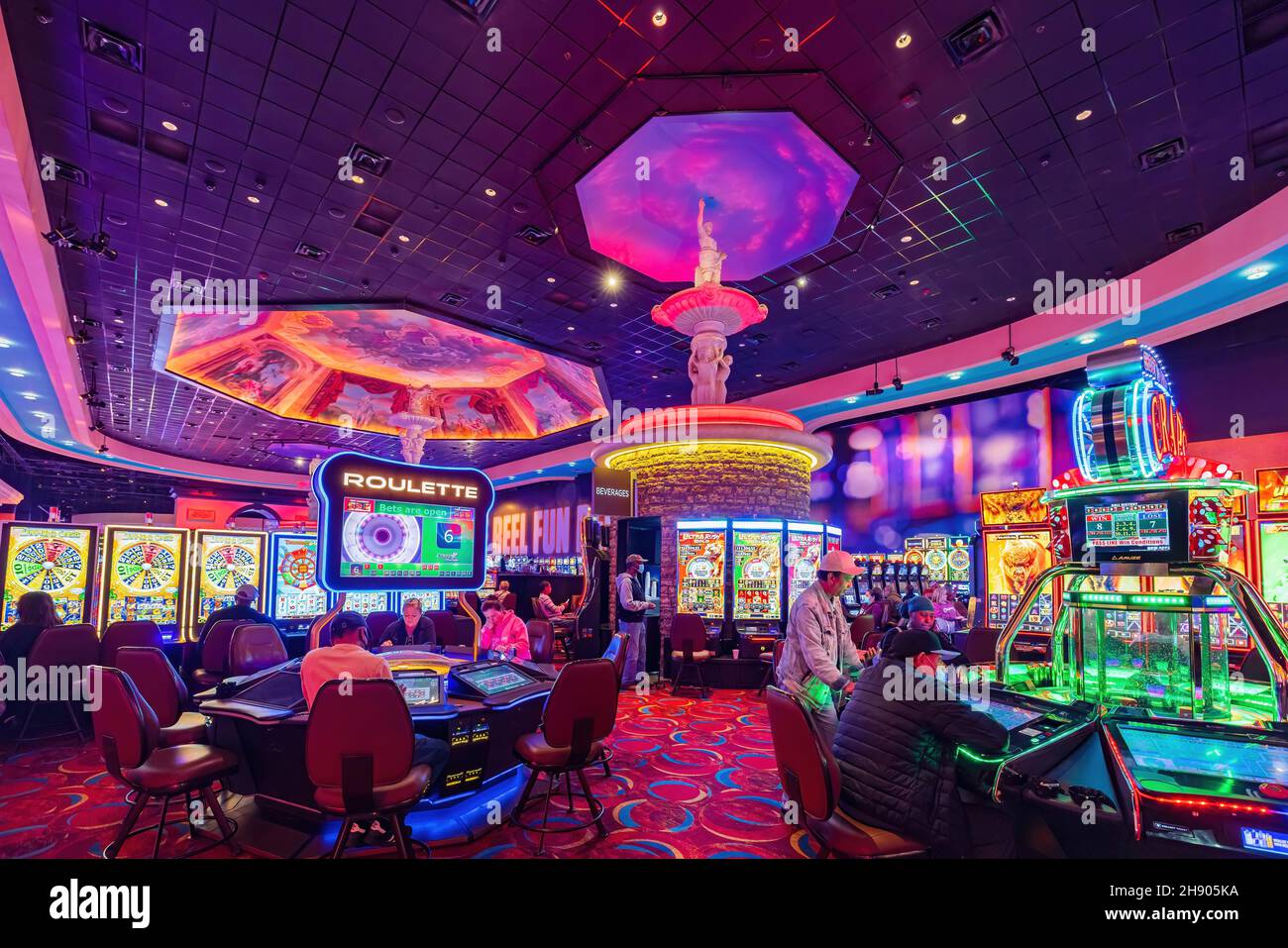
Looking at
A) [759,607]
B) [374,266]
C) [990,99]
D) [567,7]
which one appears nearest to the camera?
[567,7]

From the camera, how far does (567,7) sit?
12.3 feet

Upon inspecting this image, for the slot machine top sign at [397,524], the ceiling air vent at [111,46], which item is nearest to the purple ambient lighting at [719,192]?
the ceiling air vent at [111,46]

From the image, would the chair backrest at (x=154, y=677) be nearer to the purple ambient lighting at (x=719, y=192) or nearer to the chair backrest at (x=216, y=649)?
the chair backrest at (x=216, y=649)

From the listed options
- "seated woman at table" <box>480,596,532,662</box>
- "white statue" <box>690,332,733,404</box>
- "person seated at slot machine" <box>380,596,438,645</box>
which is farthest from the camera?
"white statue" <box>690,332,733,404</box>

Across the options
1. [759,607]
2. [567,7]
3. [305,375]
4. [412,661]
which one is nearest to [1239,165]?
[567,7]

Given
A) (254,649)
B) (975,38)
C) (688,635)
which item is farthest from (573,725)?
(975,38)

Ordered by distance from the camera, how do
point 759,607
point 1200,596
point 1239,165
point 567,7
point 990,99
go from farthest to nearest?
1. point 759,607
2. point 1239,165
3. point 990,99
4. point 567,7
5. point 1200,596

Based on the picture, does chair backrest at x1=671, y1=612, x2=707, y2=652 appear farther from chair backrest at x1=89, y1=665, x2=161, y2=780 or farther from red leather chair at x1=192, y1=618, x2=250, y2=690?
chair backrest at x1=89, y1=665, x2=161, y2=780

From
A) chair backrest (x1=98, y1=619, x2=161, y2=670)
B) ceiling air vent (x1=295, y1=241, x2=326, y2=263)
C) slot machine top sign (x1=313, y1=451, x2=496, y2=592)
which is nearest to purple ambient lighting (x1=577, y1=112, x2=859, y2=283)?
ceiling air vent (x1=295, y1=241, x2=326, y2=263)

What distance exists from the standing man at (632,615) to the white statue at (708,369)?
239 cm

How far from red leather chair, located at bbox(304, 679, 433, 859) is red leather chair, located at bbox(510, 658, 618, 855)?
2.52ft

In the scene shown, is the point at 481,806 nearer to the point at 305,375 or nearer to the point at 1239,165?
the point at 1239,165

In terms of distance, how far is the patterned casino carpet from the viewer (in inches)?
122
